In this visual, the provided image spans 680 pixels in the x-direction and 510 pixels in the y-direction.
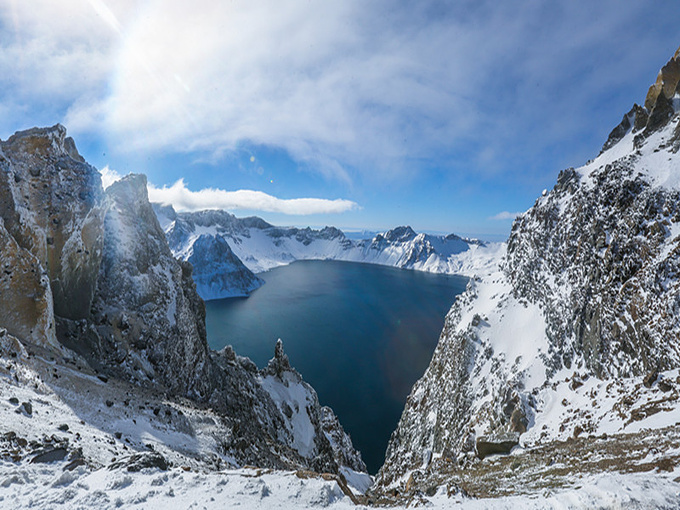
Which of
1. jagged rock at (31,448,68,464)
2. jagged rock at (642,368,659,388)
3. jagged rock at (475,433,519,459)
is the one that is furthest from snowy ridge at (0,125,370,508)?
jagged rock at (642,368,659,388)

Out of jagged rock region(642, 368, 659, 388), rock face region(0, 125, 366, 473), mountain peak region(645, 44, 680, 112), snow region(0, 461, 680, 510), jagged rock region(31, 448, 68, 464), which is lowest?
jagged rock region(642, 368, 659, 388)

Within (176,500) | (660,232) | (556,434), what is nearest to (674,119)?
(660,232)

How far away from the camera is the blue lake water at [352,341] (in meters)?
67.1

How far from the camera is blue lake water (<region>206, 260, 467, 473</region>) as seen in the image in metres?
67.1

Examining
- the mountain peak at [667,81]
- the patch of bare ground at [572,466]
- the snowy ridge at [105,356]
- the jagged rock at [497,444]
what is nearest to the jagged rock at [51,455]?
the snowy ridge at [105,356]

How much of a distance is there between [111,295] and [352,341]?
272ft

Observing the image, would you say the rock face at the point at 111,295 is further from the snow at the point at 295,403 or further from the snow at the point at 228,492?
the snow at the point at 228,492

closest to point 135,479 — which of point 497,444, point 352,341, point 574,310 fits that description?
point 497,444

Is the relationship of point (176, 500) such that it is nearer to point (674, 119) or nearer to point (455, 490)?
point (455, 490)

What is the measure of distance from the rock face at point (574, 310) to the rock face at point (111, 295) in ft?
60.5

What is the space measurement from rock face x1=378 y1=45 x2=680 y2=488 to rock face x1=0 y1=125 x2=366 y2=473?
18438mm

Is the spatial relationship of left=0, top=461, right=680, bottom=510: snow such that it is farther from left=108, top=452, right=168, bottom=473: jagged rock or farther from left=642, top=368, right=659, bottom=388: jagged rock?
left=642, top=368, right=659, bottom=388: jagged rock

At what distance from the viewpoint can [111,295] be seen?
30.5 m

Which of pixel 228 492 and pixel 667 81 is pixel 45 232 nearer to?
pixel 228 492
